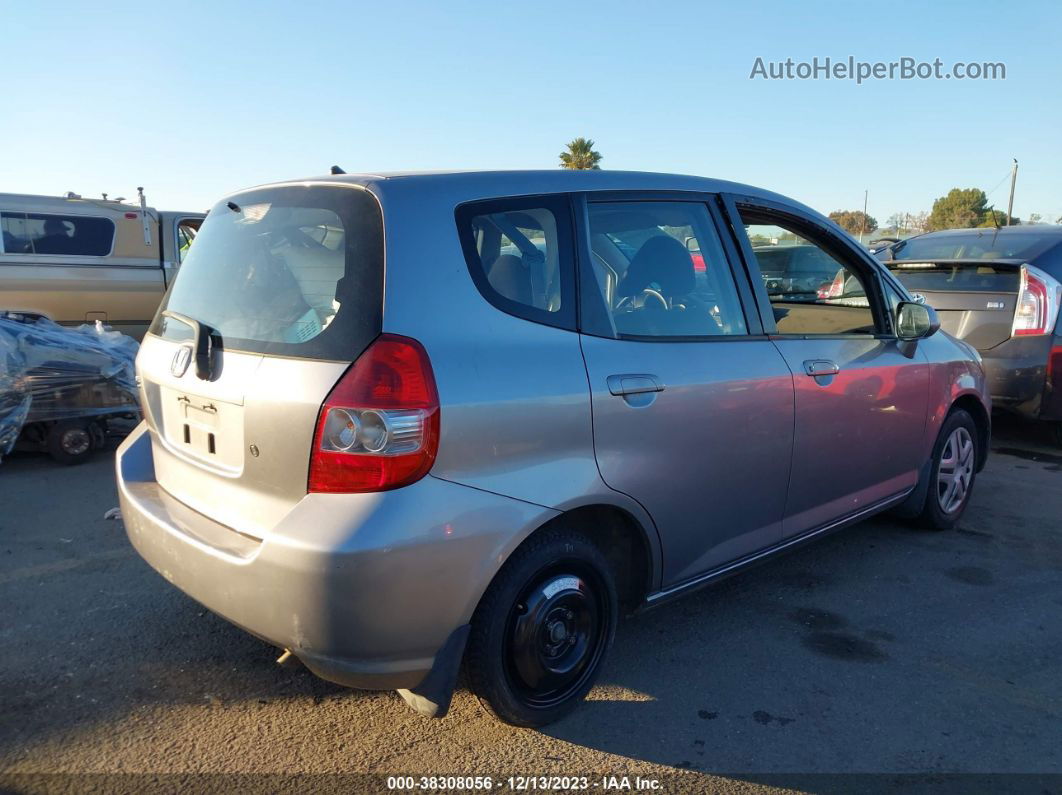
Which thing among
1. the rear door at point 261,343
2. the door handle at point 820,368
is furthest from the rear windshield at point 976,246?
the rear door at point 261,343

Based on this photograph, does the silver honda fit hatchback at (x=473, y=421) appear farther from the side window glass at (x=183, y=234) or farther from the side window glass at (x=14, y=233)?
the side window glass at (x=183, y=234)

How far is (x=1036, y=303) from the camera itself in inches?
243

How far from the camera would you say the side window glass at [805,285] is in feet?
12.4

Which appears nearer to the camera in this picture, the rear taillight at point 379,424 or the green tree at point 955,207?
the rear taillight at point 379,424

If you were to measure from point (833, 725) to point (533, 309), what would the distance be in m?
1.73

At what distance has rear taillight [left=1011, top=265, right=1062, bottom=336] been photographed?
6.13m

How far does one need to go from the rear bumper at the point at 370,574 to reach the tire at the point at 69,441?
14.1 ft

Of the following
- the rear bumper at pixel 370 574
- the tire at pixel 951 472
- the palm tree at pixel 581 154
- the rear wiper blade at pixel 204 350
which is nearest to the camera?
the rear bumper at pixel 370 574

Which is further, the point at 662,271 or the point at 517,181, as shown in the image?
Result: the point at 662,271

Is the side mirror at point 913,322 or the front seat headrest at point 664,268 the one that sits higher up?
the front seat headrest at point 664,268

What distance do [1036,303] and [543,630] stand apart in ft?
17.5

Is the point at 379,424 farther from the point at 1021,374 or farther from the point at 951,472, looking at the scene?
the point at 1021,374

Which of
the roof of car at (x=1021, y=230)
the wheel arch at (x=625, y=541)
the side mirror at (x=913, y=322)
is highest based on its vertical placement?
the roof of car at (x=1021, y=230)

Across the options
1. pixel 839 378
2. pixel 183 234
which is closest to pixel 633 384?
pixel 839 378
